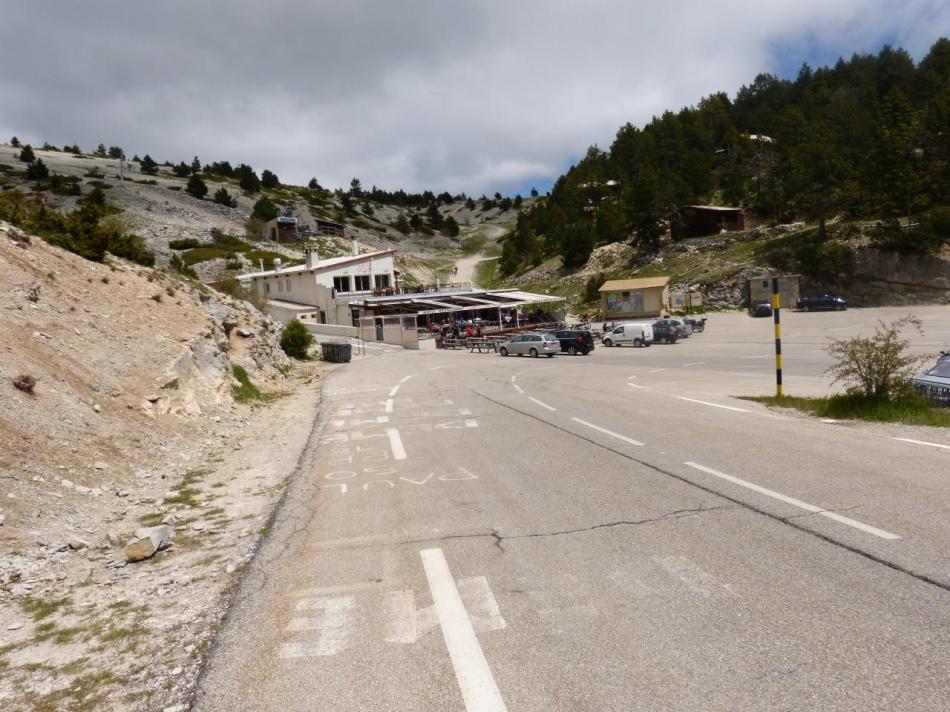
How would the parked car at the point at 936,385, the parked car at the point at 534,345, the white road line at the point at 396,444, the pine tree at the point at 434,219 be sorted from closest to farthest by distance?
the white road line at the point at 396,444
the parked car at the point at 936,385
the parked car at the point at 534,345
the pine tree at the point at 434,219

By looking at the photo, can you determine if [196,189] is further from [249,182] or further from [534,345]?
[534,345]

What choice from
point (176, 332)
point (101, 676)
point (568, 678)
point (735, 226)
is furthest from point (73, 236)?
point (735, 226)

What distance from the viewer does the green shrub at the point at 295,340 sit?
35.5 metres

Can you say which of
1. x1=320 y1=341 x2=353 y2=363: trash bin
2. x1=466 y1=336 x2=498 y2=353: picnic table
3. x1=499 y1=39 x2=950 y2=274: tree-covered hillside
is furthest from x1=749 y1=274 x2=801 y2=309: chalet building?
x1=320 y1=341 x2=353 y2=363: trash bin

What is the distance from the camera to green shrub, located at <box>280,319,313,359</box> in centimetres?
3545

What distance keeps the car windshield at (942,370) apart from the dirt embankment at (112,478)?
1254 cm

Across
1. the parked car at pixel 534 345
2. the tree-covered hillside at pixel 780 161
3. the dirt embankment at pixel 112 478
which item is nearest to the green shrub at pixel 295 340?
the parked car at pixel 534 345

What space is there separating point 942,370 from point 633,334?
3029 cm

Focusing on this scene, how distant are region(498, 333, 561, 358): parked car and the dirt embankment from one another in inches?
818

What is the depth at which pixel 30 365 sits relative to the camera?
1060cm

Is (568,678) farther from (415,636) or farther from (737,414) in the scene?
(737,414)

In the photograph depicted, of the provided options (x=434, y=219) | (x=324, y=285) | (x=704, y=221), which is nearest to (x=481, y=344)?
(x=324, y=285)

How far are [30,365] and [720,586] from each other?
11.7 metres

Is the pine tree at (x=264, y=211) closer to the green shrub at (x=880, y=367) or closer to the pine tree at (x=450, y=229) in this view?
the pine tree at (x=450, y=229)
